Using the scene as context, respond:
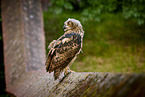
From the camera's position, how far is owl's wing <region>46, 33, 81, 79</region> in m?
3.41

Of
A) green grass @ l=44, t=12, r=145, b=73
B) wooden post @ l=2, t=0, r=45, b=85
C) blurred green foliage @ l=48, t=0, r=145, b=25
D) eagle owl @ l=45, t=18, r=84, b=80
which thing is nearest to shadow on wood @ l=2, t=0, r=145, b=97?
wooden post @ l=2, t=0, r=45, b=85

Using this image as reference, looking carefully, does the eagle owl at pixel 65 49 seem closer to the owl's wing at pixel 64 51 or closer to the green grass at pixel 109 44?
the owl's wing at pixel 64 51

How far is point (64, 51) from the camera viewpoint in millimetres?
3402

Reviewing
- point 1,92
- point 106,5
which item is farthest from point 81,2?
point 1,92

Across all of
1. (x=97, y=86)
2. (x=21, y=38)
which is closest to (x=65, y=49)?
(x=97, y=86)

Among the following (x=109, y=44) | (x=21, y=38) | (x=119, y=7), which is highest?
(x=119, y=7)

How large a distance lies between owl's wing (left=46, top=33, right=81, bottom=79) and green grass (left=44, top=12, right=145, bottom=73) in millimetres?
7680

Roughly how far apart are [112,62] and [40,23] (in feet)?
18.1

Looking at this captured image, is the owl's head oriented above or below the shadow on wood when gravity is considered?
above

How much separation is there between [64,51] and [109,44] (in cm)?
1166

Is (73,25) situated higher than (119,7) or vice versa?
(73,25)

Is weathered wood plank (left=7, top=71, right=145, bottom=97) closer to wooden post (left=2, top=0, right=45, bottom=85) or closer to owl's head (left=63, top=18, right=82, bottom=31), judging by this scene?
owl's head (left=63, top=18, right=82, bottom=31)

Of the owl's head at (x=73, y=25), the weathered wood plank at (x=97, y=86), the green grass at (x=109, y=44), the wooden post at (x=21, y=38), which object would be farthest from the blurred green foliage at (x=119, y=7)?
the weathered wood plank at (x=97, y=86)

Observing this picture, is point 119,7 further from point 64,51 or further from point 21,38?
point 64,51
